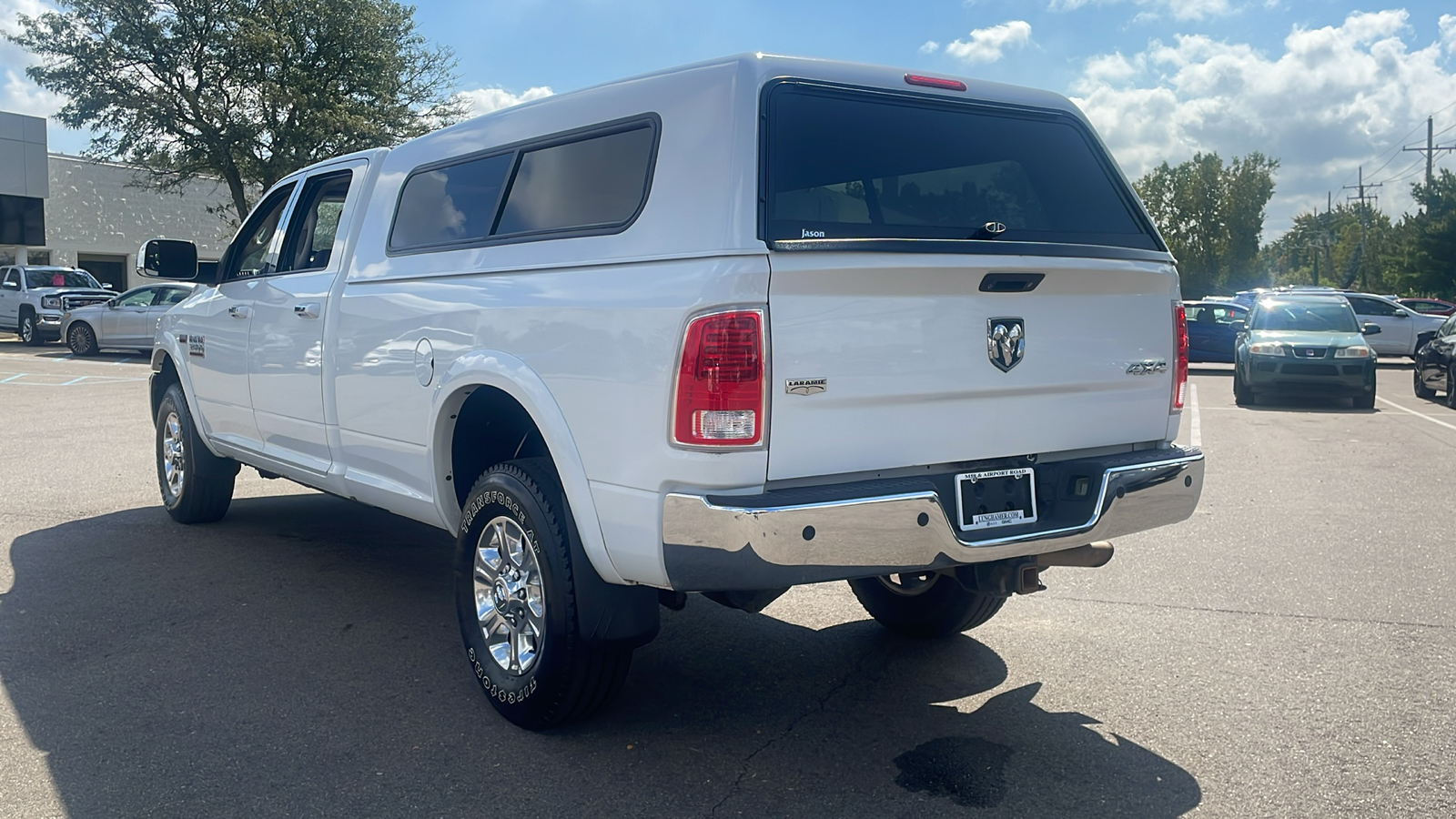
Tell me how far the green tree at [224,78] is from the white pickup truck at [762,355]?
27354mm

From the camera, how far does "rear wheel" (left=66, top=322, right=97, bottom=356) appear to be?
953 inches

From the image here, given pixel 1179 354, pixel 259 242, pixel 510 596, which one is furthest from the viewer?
pixel 259 242

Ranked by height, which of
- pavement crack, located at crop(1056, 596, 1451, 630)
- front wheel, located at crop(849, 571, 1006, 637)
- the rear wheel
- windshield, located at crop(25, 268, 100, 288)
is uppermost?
windshield, located at crop(25, 268, 100, 288)

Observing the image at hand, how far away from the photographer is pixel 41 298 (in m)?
27.7

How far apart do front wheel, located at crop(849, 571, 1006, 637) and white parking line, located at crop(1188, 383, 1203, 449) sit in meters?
5.27

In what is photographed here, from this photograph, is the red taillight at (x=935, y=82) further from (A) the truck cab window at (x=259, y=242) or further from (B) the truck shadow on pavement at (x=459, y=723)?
(A) the truck cab window at (x=259, y=242)

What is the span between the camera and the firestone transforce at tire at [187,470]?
707 centimetres

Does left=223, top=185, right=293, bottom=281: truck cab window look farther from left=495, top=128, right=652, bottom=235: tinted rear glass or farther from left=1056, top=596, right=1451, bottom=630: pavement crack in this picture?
left=1056, top=596, right=1451, bottom=630: pavement crack

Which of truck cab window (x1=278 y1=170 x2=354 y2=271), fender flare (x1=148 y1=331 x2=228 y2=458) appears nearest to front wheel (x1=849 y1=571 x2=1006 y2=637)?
truck cab window (x1=278 y1=170 x2=354 y2=271)

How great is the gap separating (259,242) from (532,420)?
3.26 metres

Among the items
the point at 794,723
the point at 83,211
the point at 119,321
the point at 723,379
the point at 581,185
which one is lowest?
the point at 794,723

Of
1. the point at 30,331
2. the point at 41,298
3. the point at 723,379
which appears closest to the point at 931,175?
the point at 723,379

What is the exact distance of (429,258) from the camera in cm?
471

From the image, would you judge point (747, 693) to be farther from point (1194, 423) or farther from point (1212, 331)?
point (1212, 331)
